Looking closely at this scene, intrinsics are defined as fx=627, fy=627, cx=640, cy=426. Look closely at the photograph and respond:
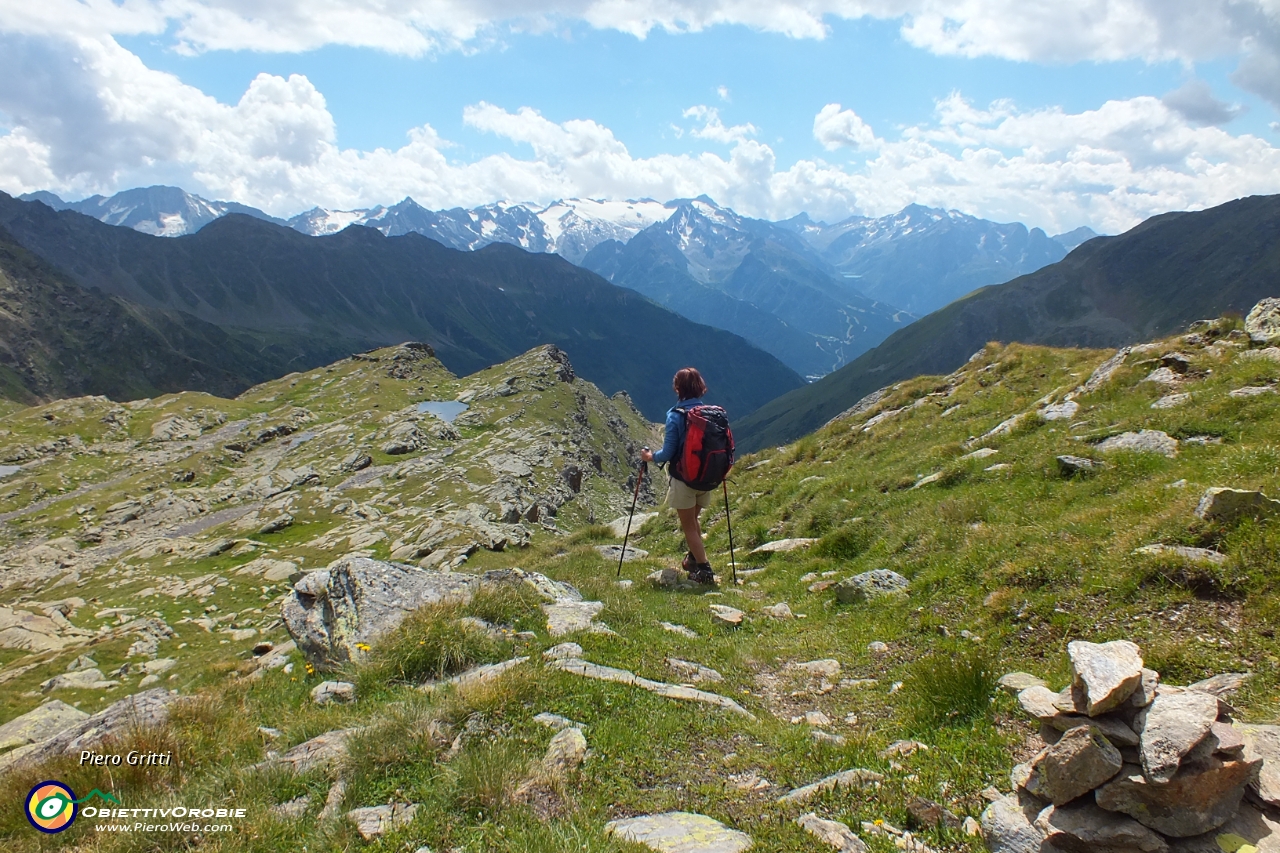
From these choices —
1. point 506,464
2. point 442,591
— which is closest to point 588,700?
point 442,591

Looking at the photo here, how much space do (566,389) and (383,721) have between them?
173085mm

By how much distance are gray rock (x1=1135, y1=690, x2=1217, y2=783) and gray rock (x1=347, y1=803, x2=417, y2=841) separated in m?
5.37

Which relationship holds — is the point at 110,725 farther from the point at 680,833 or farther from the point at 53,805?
the point at 680,833

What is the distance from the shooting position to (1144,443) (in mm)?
12758

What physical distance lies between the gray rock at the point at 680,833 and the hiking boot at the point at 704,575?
901cm

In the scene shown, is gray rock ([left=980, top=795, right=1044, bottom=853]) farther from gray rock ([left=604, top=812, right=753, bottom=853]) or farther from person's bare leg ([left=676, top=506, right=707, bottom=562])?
person's bare leg ([left=676, top=506, right=707, bottom=562])

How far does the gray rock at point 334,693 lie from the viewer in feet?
26.3

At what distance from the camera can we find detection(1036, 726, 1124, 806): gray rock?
13.5 ft

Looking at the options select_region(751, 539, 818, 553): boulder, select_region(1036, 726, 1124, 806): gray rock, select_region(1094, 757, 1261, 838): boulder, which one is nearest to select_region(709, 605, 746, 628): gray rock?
select_region(751, 539, 818, 553): boulder

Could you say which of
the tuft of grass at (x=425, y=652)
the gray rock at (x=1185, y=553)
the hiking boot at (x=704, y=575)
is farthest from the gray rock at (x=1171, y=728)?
the hiking boot at (x=704, y=575)

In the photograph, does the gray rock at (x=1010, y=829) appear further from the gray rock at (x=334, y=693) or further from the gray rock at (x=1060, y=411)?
the gray rock at (x=1060, y=411)

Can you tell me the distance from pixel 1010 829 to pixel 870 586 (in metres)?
7.09

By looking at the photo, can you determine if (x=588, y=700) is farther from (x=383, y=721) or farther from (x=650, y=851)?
(x=650, y=851)

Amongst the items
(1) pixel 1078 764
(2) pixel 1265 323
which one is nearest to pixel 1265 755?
(1) pixel 1078 764
